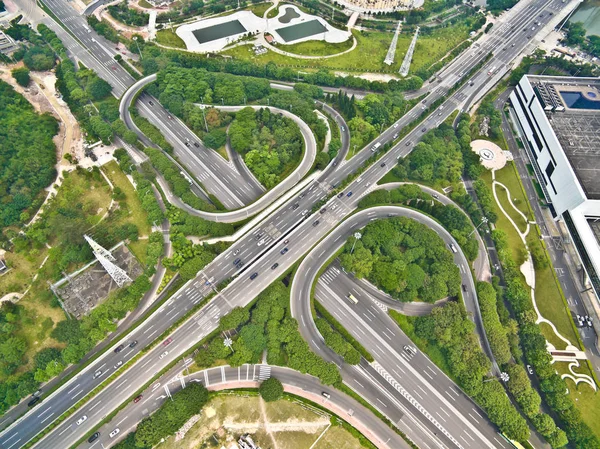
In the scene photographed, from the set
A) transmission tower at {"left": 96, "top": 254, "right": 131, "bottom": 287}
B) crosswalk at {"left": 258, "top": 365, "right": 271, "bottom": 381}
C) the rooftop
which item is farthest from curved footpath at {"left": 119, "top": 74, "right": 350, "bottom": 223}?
the rooftop

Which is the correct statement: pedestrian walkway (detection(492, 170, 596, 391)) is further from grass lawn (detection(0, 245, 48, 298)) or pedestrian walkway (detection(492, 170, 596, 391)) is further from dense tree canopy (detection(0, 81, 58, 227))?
dense tree canopy (detection(0, 81, 58, 227))

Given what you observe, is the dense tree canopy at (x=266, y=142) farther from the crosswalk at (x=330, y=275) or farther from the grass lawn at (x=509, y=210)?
the grass lawn at (x=509, y=210)

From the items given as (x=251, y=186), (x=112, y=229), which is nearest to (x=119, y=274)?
Answer: (x=112, y=229)

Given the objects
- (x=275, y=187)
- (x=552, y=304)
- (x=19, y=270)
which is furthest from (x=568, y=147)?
(x=19, y=270)

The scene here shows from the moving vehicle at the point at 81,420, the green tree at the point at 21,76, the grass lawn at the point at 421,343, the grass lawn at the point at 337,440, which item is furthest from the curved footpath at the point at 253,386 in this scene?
the green tree at the point at 21,76

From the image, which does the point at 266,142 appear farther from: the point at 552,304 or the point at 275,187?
the point at 552,304

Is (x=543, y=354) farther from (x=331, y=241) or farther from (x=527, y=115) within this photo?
(x=527, y=115)
